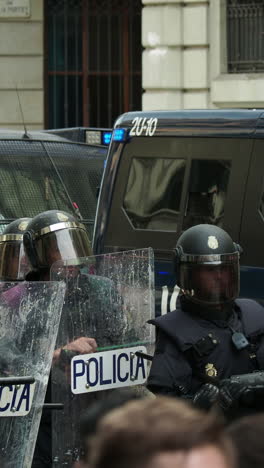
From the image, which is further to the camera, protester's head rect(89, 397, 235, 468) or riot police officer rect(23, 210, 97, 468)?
riot police officer rect(23, 210, 97, 468)

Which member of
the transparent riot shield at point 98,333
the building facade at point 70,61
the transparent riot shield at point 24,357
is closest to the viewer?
the transparent riot shield at point 24,357

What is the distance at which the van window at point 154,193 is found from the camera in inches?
277

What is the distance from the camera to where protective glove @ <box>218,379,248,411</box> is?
11.4 ft

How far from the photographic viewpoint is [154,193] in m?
7.13

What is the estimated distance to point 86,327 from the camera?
425 cm

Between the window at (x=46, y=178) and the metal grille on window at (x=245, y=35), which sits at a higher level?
the metal grille on window at (x=245, y=35)

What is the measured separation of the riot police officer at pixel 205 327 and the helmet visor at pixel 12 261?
162 cm

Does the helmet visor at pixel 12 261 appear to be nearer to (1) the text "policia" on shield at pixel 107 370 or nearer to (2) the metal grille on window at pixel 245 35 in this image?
(1) the text "policia" on shield at pixel 107 370

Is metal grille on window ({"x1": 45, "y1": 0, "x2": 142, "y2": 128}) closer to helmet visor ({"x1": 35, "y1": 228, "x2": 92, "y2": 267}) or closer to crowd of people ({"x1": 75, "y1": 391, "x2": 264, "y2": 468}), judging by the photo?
helmet visor ({"x1": 35, "y1": 228, "x2": 92, "y2": 267})

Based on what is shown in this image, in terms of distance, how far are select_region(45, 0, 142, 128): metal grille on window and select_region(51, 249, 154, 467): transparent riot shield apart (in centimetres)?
1312

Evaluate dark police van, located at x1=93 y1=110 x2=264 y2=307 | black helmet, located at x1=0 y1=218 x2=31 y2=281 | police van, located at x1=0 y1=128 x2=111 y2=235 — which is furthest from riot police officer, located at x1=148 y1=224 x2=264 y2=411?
police van, located at x1=0 y1=128 x2=111 y2=235

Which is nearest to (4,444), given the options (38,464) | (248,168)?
(38,464)

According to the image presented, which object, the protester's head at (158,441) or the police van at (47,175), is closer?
the protester's head at (158,441)

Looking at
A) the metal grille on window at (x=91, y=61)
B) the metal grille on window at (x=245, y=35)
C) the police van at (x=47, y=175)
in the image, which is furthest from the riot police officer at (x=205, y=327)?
the metal grille on window at (x=91, y=61)
